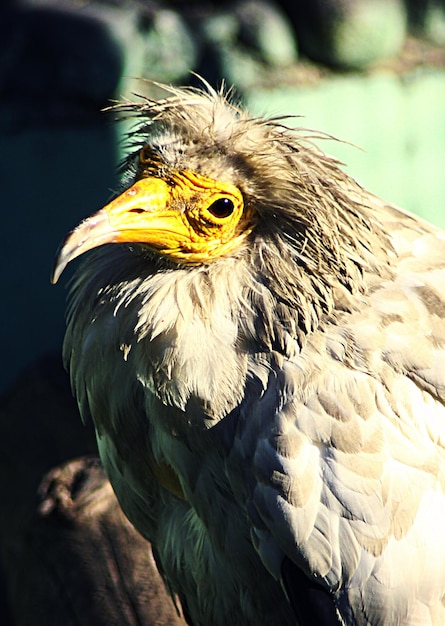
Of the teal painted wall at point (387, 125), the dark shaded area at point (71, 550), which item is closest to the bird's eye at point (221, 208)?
the dark shaded area at point (71, 550)

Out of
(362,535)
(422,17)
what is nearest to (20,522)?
(362,535)

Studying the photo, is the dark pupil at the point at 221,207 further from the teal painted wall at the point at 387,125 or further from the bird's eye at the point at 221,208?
the teal painted wall at the point at 387,125

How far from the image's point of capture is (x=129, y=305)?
239 centimetres

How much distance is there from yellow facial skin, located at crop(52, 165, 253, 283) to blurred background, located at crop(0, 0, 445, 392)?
7.58 feet

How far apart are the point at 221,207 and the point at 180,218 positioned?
0.10 meters

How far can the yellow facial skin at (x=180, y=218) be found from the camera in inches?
83.7

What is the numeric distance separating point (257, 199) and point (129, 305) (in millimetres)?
418

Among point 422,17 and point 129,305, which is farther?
point 422,17

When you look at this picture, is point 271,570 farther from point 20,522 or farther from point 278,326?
point 20,522

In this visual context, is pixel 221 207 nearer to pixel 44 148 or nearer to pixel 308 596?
pixel 308 596

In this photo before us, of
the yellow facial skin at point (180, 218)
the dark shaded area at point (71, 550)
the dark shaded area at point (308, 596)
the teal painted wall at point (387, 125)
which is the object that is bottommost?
the dark shaded area at point (71, 550)

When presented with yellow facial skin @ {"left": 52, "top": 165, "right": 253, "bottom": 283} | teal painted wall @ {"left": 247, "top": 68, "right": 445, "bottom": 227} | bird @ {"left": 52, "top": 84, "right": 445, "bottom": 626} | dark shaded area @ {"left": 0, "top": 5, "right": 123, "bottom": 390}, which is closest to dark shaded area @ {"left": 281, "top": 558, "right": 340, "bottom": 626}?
bird @ {"left": 52, "top": 84, "right": 445, "bottom": 626}

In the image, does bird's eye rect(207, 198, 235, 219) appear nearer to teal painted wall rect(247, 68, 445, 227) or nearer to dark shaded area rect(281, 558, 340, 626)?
dark shaded area rect(281, 558, 340, 626)

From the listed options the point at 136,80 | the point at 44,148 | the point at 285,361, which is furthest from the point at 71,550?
the point at 136,80
